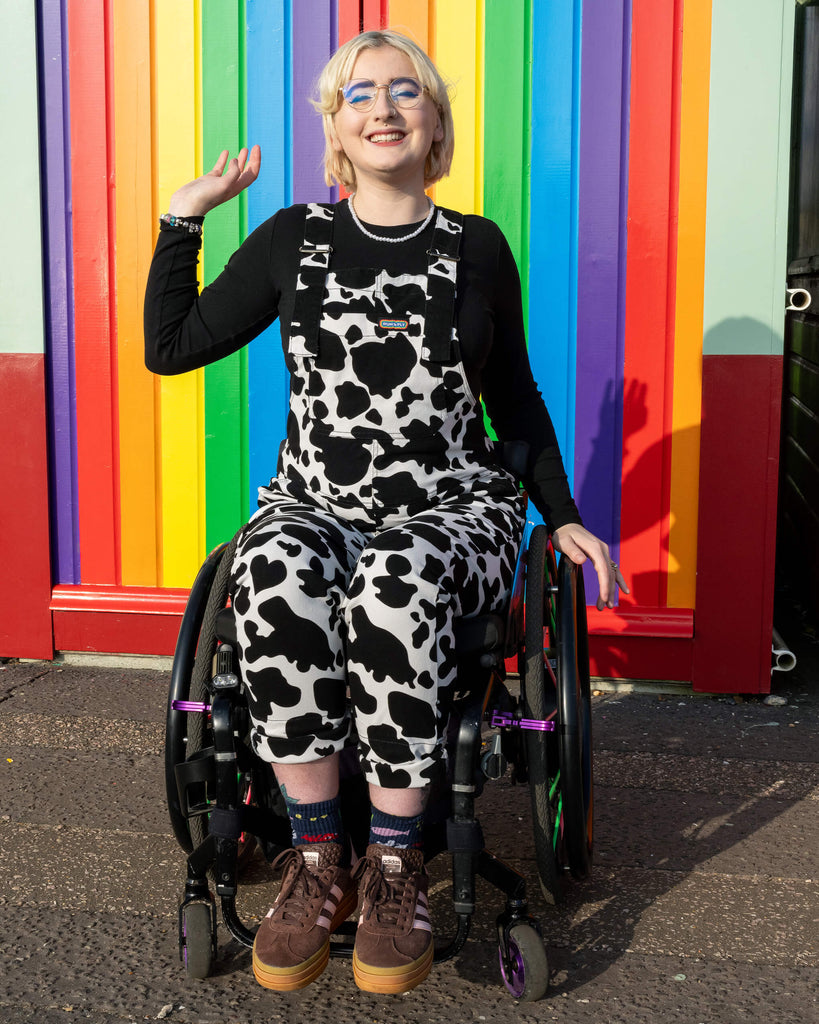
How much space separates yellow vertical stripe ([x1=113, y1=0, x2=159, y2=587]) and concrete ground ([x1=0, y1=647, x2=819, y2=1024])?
0.63 meters

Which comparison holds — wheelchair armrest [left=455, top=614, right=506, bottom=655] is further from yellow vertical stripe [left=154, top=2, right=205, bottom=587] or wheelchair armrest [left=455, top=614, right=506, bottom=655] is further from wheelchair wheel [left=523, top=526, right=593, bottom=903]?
yellow vertical stripe [left=154, top=2, right=205, bottom=587]

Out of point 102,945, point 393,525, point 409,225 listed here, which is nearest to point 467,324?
point 409,225

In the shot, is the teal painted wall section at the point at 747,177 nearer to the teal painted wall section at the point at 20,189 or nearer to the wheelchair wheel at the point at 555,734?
the wheelchair wheel at the point at 555,734

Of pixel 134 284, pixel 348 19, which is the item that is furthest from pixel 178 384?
pixel 348 19

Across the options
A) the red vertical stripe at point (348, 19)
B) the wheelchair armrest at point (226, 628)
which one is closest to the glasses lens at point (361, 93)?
the wheelchair armrest at point (226, 628)

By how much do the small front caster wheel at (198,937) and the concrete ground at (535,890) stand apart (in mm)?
39

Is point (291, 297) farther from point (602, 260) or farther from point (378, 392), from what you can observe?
point (602, 260)

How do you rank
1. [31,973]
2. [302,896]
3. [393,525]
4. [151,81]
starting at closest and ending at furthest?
[302,896] < [31,973] < [393,525] < [151,81]

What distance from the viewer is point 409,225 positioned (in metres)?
2.30

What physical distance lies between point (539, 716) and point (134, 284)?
92.5 inches

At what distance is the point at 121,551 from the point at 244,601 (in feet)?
6.77

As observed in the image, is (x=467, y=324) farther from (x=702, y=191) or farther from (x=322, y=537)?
(x=702, y=191)

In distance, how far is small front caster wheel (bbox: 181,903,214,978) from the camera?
1930mm

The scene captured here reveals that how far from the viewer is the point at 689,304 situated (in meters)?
3.43
